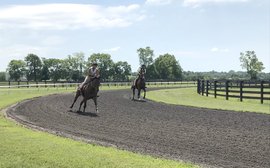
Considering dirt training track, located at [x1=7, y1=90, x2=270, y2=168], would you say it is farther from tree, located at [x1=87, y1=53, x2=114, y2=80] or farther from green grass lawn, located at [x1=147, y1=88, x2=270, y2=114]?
tree, located at [x1=87, y1=53, x2=114, y2=80]

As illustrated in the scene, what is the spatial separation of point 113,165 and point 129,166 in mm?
324

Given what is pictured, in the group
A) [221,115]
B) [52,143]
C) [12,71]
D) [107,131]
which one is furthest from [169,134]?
[12,71]

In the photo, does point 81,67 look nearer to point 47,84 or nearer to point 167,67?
point 167,67

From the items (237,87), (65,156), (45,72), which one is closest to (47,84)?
(237,87)

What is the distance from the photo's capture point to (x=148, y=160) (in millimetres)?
9094

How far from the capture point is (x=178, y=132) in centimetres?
1409

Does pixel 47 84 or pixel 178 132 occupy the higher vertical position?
pixel 47 84

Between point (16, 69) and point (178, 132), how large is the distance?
14288cm

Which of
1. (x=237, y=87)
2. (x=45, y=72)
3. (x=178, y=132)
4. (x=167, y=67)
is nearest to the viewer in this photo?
(x=178, y=132)

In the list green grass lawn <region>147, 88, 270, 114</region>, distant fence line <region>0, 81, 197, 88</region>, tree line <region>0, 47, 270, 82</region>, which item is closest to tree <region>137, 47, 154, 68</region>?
tree line <region>0, 47, 270, 82</region>

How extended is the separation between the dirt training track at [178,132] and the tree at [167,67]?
417ft

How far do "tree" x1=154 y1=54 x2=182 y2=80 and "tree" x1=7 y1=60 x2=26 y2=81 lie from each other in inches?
1891

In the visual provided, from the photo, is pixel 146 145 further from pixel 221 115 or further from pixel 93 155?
pixel 221 115

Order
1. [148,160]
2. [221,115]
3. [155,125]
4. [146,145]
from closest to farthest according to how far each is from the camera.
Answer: [148,160] → [146,145] → [155,125] → [221,115]
